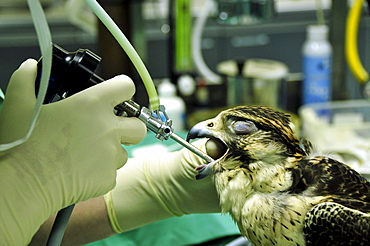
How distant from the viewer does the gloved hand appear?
983 millimetres

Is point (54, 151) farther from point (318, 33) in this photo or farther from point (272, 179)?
point (318, 33)

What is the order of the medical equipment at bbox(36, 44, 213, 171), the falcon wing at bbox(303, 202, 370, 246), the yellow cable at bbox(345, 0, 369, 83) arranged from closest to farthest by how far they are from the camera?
the falcon wing at bbox(303, 202, 370, 246) < the medical equipment at bbox(36, 44, 213, 171) < the yellow cable at bbox(345, 0, 369, 83)

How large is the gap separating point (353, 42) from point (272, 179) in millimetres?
1199

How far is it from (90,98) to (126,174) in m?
0.32

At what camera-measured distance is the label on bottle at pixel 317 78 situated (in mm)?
1757

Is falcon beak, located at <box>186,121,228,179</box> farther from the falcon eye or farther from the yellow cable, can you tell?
the yellow cable

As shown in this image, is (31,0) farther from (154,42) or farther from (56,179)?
(154,42)

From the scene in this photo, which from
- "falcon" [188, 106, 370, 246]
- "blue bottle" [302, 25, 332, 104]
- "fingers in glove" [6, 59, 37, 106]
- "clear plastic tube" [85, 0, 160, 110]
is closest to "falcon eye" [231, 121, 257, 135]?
"falcon" [188, 106, 370, 246]

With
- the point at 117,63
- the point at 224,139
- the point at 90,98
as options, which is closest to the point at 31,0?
the point at 90,98

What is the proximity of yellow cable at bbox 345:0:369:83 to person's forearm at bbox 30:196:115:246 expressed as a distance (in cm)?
117

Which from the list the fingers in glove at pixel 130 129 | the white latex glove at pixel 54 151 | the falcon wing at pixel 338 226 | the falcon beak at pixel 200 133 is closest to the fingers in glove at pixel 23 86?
the white latex glove at pixel 54 151

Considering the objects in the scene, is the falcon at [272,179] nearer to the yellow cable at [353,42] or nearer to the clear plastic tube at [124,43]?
the clear plastic tube at [124,43]

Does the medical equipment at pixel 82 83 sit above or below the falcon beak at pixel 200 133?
above

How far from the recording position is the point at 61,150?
0.75 meters
